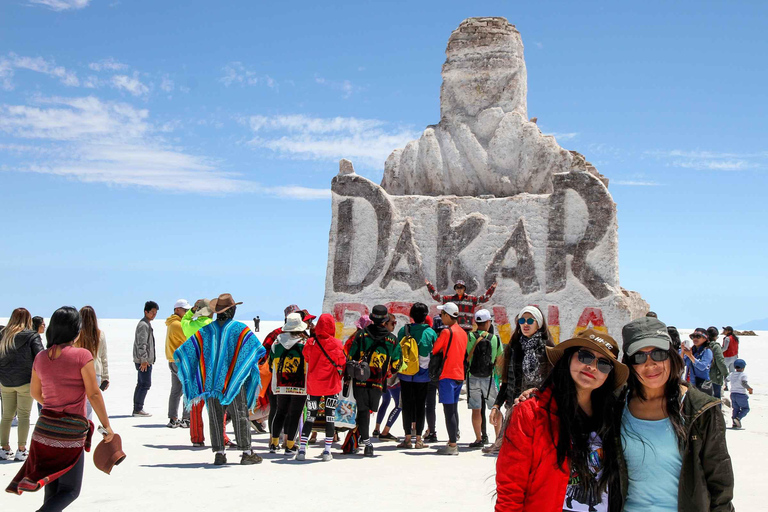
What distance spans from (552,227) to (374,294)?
3.33 metres

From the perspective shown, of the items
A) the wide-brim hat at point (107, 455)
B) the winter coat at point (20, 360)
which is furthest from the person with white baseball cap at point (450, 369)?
the wide-brim hat at point (107, 455)

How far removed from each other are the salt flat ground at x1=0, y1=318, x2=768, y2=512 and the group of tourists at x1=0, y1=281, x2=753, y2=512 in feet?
1.02

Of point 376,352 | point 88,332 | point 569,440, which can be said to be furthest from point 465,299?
point 569,440

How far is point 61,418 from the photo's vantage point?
16.3 feet

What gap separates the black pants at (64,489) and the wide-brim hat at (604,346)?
3282mm

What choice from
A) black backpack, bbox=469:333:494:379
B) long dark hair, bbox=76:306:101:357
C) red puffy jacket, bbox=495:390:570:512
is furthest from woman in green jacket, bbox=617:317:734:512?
black backpack, bbox=469:333:494:379

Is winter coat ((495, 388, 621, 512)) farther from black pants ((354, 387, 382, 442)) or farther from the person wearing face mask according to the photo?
the person wearing face mask

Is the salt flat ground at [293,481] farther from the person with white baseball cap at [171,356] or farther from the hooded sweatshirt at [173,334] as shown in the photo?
the hooded sweatshirt at [173,334]

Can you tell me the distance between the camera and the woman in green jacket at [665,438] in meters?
3.08

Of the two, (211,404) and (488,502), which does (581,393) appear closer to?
(488,502)

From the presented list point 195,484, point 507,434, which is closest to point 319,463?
point 195,484

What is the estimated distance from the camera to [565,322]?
42.9ft

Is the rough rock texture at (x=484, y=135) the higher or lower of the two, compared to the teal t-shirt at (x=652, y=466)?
higher

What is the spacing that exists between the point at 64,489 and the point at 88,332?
203 cm
